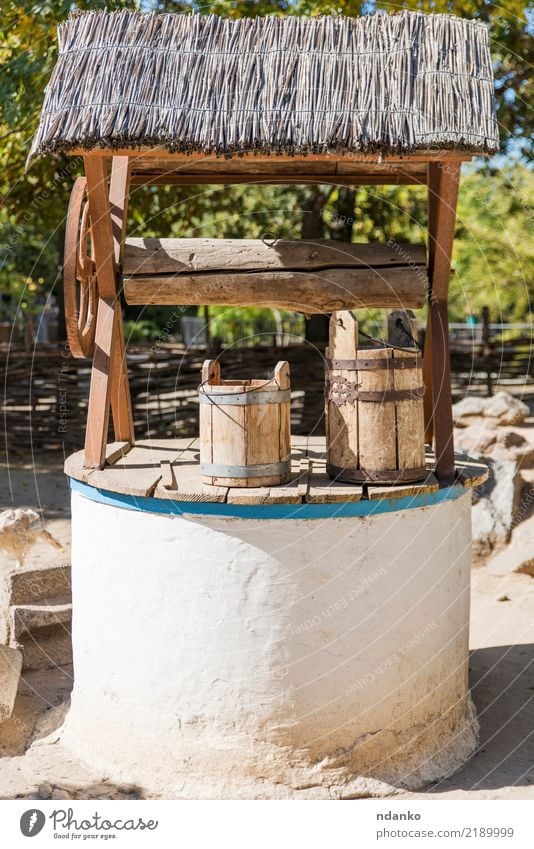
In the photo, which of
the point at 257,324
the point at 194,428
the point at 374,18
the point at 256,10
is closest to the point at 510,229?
the point at 257,324

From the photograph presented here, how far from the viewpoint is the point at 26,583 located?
17.8 ft

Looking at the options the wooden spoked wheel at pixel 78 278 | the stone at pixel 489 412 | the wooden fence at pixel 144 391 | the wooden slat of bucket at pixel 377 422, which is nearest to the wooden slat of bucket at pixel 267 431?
the wooden slat of bucket at pixel 377 422

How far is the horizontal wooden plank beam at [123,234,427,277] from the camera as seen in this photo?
4559mm

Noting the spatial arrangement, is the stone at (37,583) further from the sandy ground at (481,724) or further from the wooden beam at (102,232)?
the wooden beam at (102,232)

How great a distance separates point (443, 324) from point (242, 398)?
109 centimetres

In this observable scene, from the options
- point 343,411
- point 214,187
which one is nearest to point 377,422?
point 343,411

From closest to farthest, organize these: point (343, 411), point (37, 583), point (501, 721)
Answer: point (343, 411)
point (501, 721)
point (37, 583)

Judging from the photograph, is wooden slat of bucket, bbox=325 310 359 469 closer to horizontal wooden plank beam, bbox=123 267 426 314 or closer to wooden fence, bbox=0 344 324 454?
horizontal wooden plank beam, bbox=123 267 426 314

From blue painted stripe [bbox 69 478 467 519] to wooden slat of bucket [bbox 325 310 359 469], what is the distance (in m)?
0.24

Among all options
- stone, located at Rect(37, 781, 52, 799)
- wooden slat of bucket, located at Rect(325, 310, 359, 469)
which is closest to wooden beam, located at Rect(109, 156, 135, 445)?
wooden slat of bucket, located at Rect(325, 310, 359, 469)

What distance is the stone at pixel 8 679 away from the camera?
4438mm

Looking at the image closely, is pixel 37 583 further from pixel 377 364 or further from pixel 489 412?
pixel 489 412

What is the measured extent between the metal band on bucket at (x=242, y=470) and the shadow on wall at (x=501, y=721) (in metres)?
1.57

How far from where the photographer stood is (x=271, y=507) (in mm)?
3744
